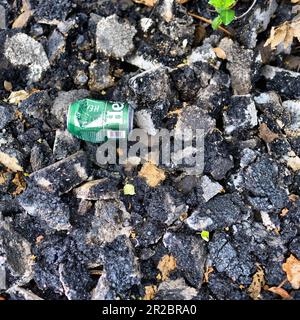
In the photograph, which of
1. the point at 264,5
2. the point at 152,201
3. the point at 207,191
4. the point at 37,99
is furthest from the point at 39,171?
the point at 264,5

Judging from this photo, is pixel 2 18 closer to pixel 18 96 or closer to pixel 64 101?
pixel 18 96

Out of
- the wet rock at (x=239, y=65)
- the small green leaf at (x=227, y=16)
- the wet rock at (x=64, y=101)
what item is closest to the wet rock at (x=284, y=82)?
the wet rock at (x=239, y=65)

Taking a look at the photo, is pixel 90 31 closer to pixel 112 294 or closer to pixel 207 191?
pixel 207 191

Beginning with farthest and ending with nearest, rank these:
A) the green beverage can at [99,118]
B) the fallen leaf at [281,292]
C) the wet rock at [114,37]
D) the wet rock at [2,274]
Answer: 1. the wet rock at [114,37]
2. the green beverage can at [99,118]
3. the wet rock at [2,274]
4. the fallen leaf at [281,292]

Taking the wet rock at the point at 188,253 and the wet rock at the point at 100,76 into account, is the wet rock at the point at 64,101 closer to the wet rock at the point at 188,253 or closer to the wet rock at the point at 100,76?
the wet rock at the point at 100,76

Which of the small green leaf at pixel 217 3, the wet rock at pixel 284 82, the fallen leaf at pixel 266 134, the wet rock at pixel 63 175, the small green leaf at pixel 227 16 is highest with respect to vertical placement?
the small green leaf at pixel 217 3
